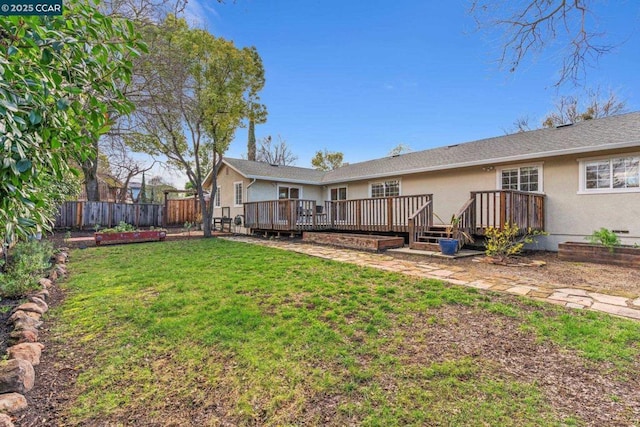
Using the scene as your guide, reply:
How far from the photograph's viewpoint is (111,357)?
8.89ft

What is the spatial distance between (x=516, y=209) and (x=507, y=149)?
2.91 metres

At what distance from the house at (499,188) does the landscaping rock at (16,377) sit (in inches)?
304

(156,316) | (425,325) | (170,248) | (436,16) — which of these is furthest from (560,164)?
(170,248)

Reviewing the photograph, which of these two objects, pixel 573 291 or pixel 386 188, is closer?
pixel 573 291

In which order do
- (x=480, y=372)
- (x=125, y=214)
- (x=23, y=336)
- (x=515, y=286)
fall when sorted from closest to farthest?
(x=480, y=372) < (x=23, y=336) < (x=515, y=286) < (x=125, y=214)

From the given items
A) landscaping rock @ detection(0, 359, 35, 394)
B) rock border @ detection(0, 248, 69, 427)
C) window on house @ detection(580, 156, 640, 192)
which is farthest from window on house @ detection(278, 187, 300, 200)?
landscaping rock @ detection(0, 359, 35, 394)

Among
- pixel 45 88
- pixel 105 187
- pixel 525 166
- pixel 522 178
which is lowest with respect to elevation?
pixel 45 88

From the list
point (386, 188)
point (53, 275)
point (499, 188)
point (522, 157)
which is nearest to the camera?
point (53, 275)

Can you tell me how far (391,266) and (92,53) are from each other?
553 cm

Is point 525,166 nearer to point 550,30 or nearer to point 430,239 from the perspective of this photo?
point 430,239

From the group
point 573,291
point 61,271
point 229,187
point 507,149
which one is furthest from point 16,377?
point 229,187

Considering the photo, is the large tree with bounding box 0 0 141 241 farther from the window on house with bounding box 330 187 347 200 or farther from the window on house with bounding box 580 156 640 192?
the window on house with bounding box 330 187 347 200

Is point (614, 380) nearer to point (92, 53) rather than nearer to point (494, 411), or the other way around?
point (494, 411)

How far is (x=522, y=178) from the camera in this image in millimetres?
9273
